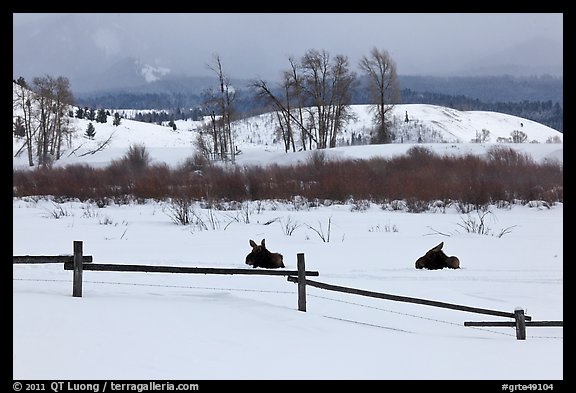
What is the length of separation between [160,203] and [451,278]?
1758 centimetres

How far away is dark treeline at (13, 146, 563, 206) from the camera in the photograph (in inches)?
1010

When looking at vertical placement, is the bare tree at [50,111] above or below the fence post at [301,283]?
above

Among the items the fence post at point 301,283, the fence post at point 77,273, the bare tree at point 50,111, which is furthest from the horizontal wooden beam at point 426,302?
the bare tree at point 50,111

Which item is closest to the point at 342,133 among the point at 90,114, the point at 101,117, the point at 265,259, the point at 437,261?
the point at 101,117

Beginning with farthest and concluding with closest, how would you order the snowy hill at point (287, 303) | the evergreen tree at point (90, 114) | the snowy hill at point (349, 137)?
1. the evergreen tree at point (90, 114)
2. the snowy hill at point (349, 137)
3. the snowy hill at point (287, 303)

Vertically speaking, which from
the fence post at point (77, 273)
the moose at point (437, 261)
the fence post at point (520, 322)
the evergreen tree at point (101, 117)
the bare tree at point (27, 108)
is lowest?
the fence post at point (520, 322)

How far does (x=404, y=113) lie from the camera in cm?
9569

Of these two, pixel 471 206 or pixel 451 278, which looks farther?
pixel 471 206

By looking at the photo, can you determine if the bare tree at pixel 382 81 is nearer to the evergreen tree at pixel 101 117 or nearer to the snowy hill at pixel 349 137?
the snowy hill at pixel 349 137

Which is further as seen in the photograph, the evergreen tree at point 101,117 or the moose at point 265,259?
the evergreen tree at point 101,117

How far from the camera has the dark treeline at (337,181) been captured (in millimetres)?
25656

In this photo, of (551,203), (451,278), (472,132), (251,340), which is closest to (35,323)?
(251,340)
